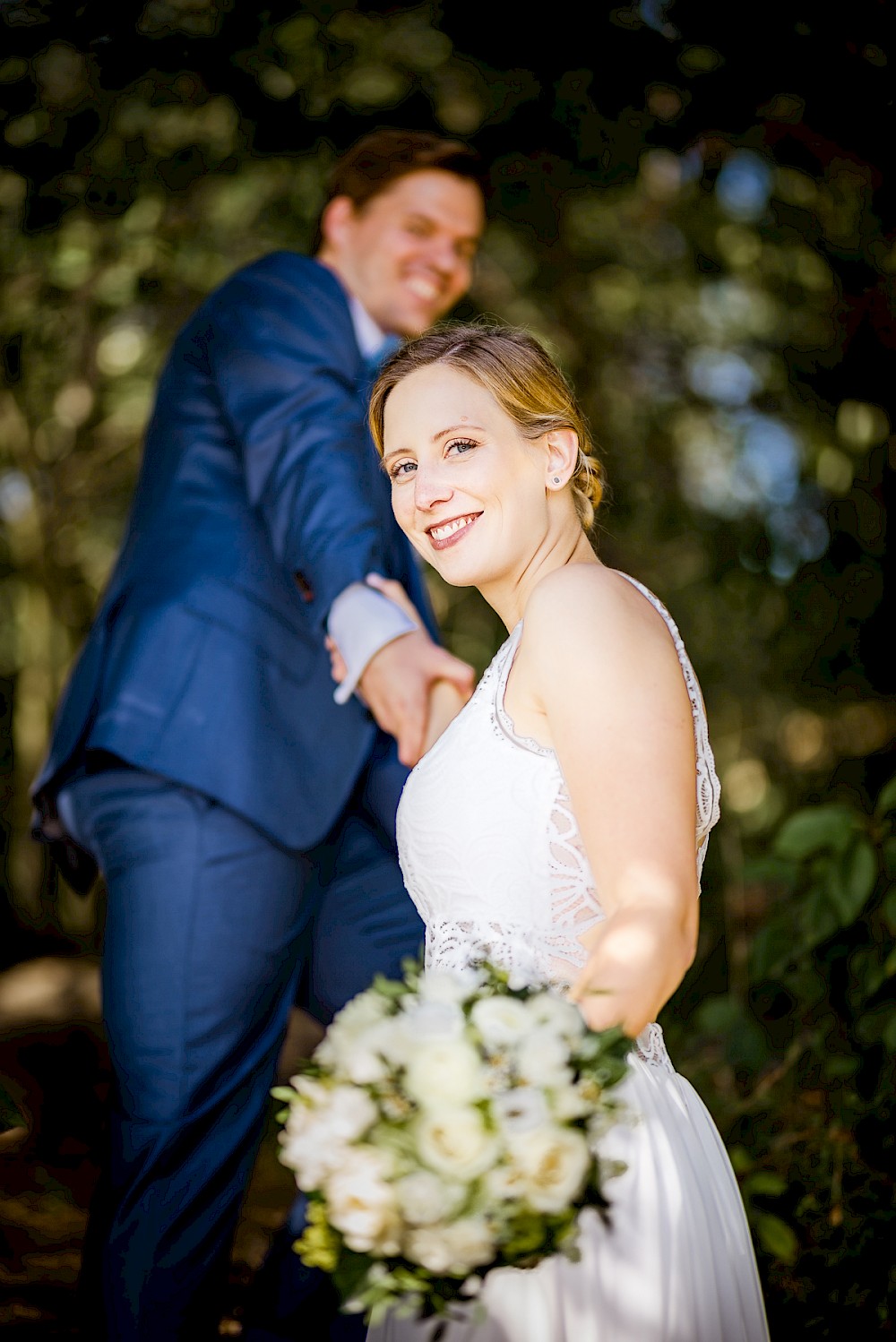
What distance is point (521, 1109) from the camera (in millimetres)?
1225

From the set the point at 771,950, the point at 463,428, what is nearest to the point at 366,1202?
the point at 463,428

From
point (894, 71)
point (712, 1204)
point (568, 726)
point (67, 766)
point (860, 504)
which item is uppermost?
point (894, 71)

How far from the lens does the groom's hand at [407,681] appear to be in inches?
103

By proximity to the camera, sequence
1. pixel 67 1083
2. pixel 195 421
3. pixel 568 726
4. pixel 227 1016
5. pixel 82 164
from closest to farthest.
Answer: pixel 568 726, pixel 227 1016, pixel 195 421, pixel 82 164, pixel 67 1083

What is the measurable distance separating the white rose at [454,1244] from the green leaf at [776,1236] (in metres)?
1.99

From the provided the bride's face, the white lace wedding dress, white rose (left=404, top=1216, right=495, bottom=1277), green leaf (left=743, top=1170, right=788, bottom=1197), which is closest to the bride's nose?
the bride's face

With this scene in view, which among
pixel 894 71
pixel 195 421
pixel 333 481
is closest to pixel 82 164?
pixel 195 421

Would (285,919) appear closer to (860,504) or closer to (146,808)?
(146,808)

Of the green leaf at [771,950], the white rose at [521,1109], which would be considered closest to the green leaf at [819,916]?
the green leaf at [771,950]

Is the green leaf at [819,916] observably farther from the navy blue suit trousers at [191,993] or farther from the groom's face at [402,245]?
the groom's face at [402,245]

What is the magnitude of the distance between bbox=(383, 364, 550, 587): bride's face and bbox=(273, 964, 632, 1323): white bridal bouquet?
30.8 inches

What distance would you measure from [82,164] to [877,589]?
264 centimetres

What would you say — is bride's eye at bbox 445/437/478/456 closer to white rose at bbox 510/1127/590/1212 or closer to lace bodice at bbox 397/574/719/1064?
lace bodice at bbox 397/574/719/1064

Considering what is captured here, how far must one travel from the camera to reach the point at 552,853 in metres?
1.67
